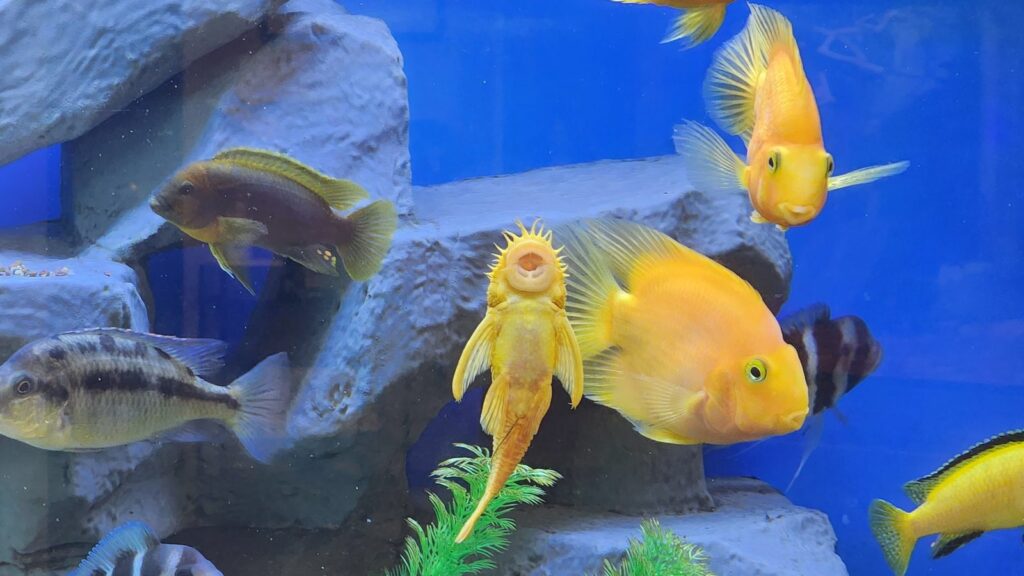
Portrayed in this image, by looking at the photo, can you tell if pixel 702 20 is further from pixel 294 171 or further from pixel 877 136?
pixel 877 136

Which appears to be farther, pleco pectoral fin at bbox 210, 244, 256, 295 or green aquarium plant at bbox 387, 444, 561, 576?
green aquarium plant at bbox 387, 444, 561, 576

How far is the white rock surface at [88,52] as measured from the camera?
260 cm

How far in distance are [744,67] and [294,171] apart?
A: 101cm

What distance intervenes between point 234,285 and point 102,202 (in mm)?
670

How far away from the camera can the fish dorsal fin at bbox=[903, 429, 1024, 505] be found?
196 cm

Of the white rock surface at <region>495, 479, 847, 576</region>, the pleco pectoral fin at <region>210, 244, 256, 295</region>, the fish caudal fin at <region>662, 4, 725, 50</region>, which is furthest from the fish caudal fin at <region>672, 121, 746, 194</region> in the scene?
the white rock surface at <region>495, 479, 847, 576</region>

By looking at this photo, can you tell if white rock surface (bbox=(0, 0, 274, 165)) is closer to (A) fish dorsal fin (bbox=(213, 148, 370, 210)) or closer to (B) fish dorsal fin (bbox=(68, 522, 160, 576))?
(A) fish dorsal fin (bbox=(213, 148, 370, 210))

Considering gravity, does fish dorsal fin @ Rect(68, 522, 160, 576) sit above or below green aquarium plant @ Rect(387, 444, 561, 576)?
below

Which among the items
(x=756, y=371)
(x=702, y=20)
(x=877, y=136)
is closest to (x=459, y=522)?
(x=756, y=371)

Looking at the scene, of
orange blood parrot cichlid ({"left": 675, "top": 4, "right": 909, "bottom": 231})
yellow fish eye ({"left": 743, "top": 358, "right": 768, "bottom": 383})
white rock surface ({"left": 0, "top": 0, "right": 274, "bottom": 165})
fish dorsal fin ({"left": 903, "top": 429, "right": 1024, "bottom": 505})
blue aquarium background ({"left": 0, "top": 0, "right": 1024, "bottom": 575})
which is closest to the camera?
yellow fish eye ({"left": 743, "top": 358, "right": 768, "bottom": 383})

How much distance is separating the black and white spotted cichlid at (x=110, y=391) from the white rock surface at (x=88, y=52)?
106 cm

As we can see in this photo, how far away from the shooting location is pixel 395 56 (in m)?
2.84

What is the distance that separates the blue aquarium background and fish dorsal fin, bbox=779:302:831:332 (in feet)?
2.14

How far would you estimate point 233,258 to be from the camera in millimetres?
1934
